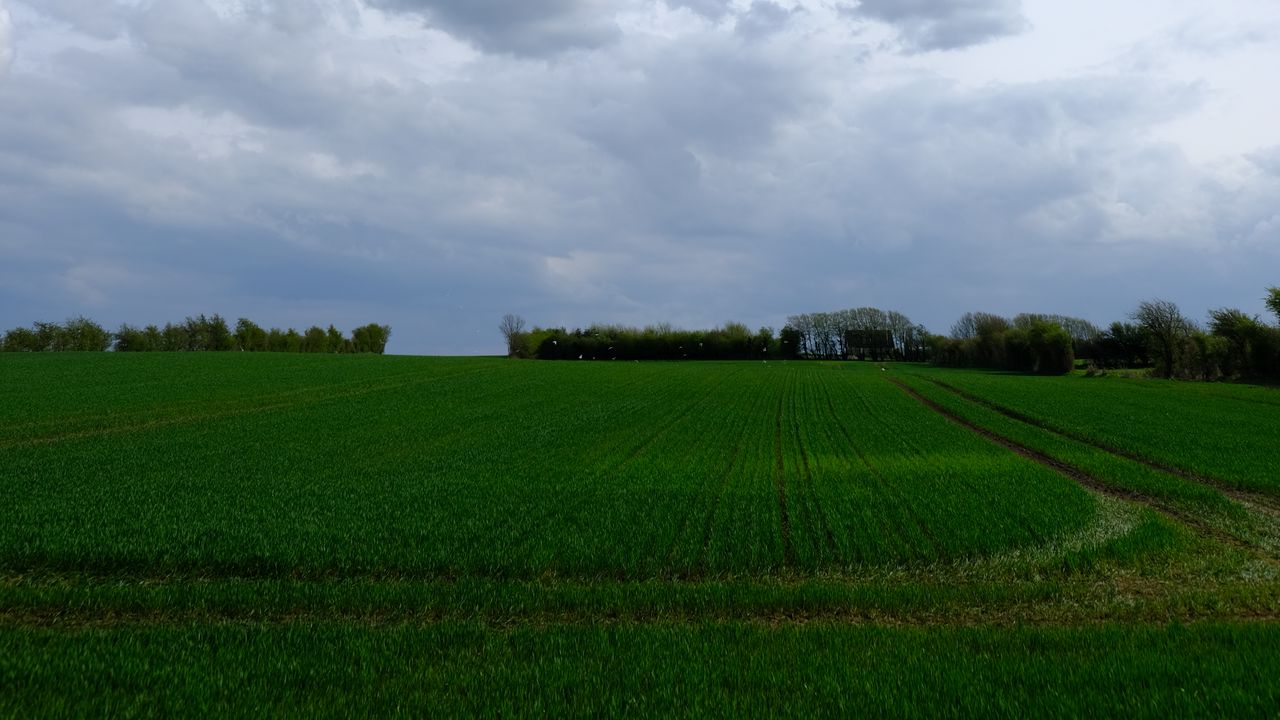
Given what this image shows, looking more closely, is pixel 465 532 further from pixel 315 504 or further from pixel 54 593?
pixel 54 593

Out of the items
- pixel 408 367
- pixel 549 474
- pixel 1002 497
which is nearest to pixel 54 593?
pixel 549 474

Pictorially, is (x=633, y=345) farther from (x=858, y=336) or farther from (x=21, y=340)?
(x=21, y=340)

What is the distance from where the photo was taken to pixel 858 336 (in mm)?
149375

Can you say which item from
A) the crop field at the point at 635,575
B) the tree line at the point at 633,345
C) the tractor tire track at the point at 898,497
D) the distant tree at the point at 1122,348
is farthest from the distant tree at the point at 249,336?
the distant tree at the point at 1122,348

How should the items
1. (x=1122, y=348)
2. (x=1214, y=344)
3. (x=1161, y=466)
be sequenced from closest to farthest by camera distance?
(x=1161, y=466) → (x=1214, y=344) → (x=1122, y=348)

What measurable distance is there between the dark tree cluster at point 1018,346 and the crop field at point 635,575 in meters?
63.6

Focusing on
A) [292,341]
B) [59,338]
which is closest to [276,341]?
[292,341]

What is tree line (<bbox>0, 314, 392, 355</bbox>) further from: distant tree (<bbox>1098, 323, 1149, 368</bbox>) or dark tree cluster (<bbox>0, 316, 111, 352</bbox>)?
distant tree (<bbox>1098, 323, 1149, 368</bbox>)

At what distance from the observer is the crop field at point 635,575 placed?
276 inches

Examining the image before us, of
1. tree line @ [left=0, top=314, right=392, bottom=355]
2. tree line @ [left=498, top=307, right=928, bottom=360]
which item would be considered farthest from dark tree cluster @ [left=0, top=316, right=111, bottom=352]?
tree line @ [left=498, top=307, right=928, bottom=360]

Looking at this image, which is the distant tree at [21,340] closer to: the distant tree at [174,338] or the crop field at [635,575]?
the distant tree at [174,338]

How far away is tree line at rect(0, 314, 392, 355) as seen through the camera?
9108cm

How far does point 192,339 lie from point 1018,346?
125340 millimetres

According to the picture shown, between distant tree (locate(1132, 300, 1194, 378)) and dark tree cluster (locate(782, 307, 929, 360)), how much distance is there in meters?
61.8
